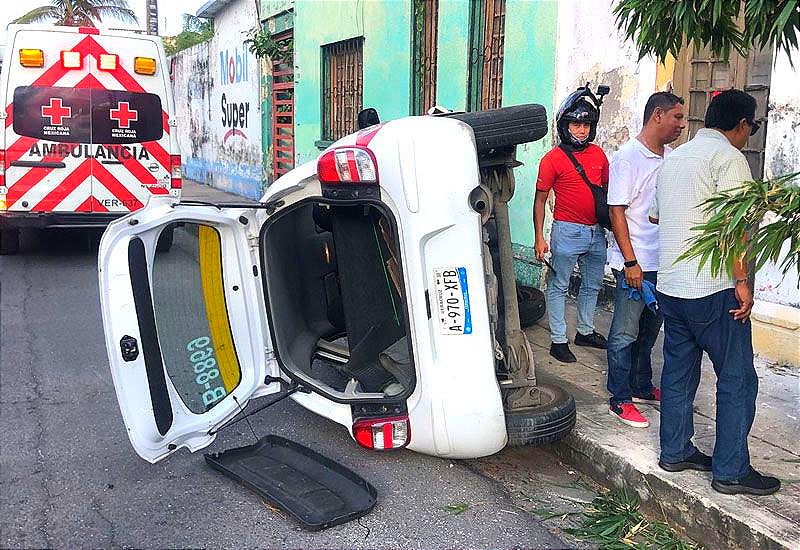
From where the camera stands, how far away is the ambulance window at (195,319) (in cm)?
362

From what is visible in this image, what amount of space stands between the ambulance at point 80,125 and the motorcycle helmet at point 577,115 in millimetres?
5514

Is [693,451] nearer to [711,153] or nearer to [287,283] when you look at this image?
[711,153]

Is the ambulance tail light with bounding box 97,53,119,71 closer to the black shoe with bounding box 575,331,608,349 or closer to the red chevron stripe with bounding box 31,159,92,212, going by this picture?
the red chevron stripe with bounding box 31,159,92,212

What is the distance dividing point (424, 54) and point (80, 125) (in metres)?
4.13

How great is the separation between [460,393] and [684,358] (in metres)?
1.03

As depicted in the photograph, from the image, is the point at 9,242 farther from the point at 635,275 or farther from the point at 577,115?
the point at 635,275

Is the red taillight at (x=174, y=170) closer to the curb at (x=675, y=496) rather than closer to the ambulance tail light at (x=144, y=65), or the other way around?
the ambulance tail light at (x=144, y=65)

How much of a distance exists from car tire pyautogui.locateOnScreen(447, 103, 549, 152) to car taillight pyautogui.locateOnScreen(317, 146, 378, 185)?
0.49 metres

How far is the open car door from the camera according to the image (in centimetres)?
334

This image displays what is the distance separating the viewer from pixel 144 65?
8.76 meters

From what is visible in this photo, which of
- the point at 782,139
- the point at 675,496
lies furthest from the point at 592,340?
the point at 675,496

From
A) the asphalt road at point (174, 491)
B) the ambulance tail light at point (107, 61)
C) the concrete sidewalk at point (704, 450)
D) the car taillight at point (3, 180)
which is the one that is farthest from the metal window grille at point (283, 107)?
the concrete sidewalk at point (704, 450)

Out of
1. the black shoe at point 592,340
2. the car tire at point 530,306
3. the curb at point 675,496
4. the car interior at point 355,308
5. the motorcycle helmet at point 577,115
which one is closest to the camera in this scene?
the curb at point 675,496

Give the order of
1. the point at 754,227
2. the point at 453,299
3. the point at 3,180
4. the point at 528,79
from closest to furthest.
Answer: the point at 754,227
the point at 453,299
the point at 528,79
the point at 3,180
